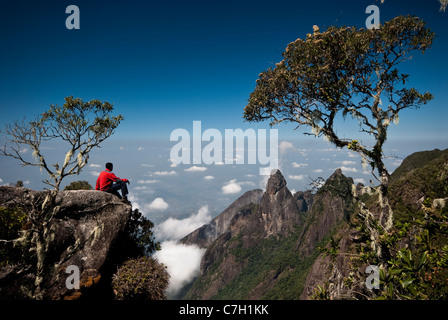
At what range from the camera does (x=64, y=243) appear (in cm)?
1003

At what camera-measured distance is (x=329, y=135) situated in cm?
952

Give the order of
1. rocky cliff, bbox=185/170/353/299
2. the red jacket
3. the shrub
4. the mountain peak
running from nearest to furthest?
the shrub < the red jacket < rocky cliff, bbox=185/170/353/299 < the mountain peak

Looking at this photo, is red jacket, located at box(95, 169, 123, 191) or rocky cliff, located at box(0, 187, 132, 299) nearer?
rocky cliff, located at box(0, 187, 132, 299)

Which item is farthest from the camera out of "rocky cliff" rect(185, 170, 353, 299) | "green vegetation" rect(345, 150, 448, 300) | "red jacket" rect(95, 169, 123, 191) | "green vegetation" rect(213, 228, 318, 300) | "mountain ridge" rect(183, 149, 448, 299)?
"rocky cliff" rect(185, 170, 353, 299)

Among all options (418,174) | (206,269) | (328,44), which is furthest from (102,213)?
(206,269)

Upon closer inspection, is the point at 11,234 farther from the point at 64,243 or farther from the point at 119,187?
the point at 119,187

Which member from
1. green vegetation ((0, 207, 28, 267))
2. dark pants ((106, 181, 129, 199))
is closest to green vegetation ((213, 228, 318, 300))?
dark pants ((106, 181, 129, 199))

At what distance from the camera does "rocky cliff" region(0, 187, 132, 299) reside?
332 inches

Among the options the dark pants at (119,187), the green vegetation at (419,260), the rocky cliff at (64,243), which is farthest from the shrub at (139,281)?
the green vegetation at (419,260)

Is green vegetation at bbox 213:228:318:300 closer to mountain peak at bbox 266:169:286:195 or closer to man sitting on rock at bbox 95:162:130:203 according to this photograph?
mountain peak at bbox 266:169:286:195

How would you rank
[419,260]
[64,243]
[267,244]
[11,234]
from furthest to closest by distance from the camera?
[267,244]
[64,243]
[11,234]
[419,260]

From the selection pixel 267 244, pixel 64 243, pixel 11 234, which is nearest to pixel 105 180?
pixel 64 243

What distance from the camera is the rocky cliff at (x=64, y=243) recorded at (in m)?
8.44

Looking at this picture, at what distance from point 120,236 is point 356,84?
44.5ft
